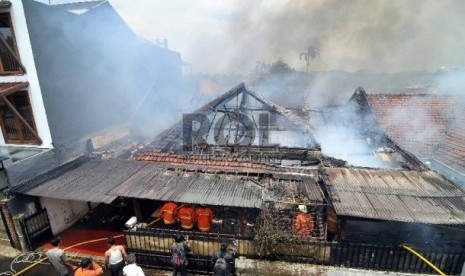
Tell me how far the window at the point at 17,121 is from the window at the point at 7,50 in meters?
1.30

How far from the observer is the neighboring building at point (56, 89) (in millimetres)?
13289

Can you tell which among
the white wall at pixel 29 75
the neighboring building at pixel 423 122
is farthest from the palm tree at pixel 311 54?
the white wall at pixel 29 75

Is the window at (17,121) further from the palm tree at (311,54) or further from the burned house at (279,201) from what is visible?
the palm tree at (311,54)

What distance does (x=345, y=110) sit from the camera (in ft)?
65.2

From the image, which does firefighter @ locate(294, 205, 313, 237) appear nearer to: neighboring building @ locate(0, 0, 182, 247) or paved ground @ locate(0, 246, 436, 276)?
paved ground @ locate(0, 246, 436, 276)

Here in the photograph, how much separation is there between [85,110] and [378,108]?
20.3 meters

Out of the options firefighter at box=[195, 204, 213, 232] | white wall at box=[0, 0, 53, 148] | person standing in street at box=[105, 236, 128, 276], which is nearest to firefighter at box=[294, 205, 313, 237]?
firefighter at box=[195, 204, 213, 232]

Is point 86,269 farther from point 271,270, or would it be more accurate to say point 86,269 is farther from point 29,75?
point 29,75

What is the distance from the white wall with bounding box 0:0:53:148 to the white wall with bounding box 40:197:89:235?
17.4 ft

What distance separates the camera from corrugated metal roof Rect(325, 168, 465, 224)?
328 inches

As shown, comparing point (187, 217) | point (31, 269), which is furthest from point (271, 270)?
point (31, 269)

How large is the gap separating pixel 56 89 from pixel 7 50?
9.36 feet

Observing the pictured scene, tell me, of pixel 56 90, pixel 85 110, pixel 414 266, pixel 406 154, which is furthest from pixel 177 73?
pixel 414 266

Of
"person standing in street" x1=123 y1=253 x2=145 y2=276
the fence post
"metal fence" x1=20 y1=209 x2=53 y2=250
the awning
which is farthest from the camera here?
"metal fence" x1=20 y1=209 x2=53 y2=250
